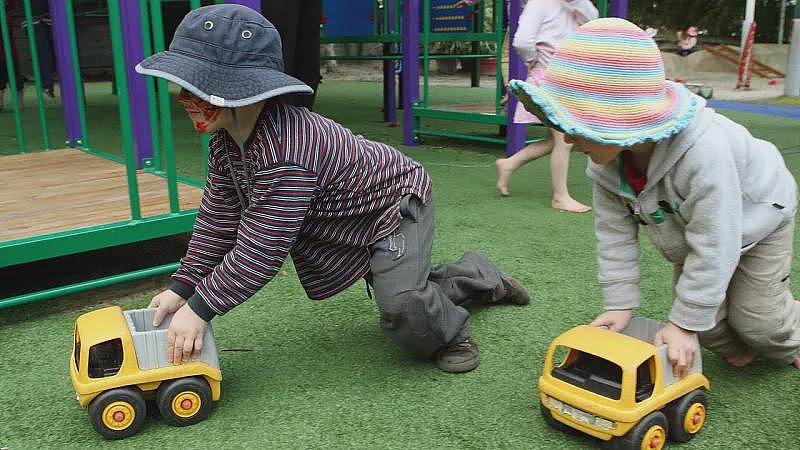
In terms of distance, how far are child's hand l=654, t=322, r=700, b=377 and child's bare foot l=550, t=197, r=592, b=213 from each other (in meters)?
1.87

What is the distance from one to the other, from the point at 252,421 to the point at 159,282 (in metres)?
1.01

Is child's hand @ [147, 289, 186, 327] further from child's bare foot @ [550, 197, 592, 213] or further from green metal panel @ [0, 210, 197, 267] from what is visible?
child's bare foot @ [550, 197, 592, 213]

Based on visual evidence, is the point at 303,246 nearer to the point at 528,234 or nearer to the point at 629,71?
the point at 629,71

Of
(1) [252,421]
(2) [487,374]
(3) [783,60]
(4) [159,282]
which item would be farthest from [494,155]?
(3) [783,60]

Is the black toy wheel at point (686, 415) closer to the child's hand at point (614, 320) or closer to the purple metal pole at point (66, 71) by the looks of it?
the child's hand at point (614, 320)

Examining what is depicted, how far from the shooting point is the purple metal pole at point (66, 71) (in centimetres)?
377

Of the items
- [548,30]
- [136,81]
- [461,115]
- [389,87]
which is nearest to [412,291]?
[548,30]

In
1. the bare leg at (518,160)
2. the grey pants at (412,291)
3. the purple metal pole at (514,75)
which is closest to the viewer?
the grey pants at (412,291)

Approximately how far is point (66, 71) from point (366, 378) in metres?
3.01

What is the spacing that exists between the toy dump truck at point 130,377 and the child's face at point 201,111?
43 centimetres

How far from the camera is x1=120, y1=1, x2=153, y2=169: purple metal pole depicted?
10.7 feet

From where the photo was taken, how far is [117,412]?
1.46m

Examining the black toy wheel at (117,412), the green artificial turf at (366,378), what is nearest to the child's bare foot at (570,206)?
the green artificial turf at (366,378)

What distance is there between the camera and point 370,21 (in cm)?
658
